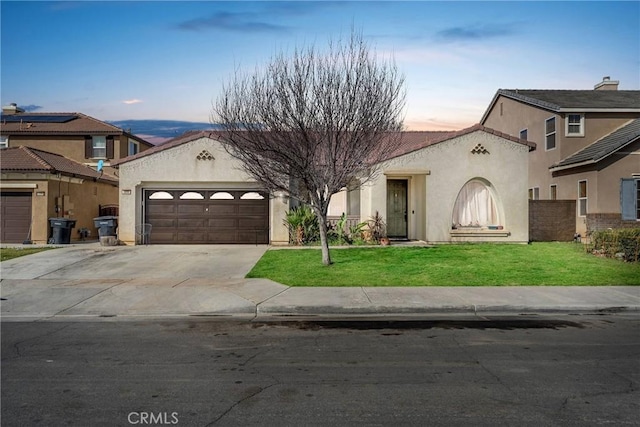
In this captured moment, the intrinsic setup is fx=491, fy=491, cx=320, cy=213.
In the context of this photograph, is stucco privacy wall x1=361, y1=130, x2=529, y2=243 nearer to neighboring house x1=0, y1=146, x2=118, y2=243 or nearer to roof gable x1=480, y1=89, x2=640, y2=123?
roof gable x1=480, y1=89, x2=640, y2=123

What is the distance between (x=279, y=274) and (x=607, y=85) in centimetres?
2492

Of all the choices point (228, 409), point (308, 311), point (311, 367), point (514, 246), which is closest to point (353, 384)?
point (311, 367)

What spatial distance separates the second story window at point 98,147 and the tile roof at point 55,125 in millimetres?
366

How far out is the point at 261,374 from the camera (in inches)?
219

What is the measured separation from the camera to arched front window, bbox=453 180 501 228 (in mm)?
19625

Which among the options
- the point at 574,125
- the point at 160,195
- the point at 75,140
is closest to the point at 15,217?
the point at 160,195

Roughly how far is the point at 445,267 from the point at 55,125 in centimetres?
2773

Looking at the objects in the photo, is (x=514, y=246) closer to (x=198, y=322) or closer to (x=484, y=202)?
(x=484, y=202)

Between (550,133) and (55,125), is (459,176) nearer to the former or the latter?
(550,133)

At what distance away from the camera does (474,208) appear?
1970 cm

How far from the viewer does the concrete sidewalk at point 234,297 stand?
9.15 metres

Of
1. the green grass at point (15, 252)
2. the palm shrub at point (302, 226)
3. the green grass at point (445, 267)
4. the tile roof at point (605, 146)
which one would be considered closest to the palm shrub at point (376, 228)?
the green grass at point (445, 267)

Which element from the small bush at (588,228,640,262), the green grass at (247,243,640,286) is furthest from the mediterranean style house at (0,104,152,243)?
the small bush at (588,228,640,262)

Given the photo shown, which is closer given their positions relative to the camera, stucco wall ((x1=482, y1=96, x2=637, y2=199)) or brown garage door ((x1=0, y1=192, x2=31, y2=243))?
brown garage door ((x1=0, y1=192, x2=31, y2=243))
